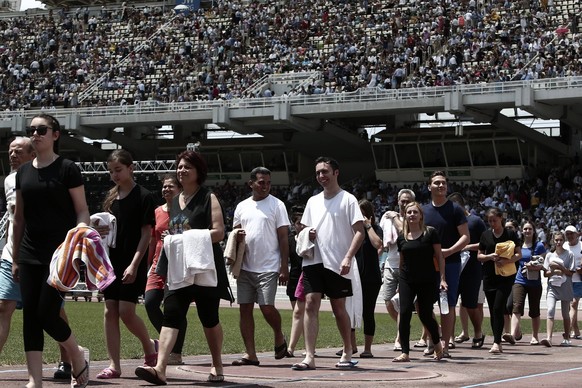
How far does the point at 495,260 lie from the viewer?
1423 cm

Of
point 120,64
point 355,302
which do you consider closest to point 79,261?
point 355,302

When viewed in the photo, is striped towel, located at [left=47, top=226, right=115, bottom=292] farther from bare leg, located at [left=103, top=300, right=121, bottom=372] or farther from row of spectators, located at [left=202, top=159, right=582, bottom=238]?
row of spectators, located at [left=202, top=159, right=582, bottom=238]

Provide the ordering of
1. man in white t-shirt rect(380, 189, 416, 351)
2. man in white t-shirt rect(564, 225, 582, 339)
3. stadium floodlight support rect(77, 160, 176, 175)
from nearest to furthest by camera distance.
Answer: man in white t-shirt rect(380, 189, 416, 351) → man in white t-shirt rect(564, 225, 582, 339) → stadium floodlight support rect(77, 160, 176, 175)

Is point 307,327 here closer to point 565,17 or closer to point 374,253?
point 374,253

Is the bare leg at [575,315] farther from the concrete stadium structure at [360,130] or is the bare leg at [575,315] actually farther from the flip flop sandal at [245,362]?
the concrete stadium structure at [360,130]

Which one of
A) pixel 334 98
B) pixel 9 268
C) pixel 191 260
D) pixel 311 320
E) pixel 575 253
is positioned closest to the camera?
pixel 191 260

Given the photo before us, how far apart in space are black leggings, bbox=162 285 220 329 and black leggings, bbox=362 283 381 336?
420 cm

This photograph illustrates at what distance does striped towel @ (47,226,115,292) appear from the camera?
24.2 ft

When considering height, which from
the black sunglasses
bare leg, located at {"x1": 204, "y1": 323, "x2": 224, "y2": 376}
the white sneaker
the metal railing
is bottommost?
the white sneaker

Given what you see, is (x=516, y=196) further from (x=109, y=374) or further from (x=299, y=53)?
(x=109, y=374)

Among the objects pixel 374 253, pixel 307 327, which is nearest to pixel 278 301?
pixel 374 253

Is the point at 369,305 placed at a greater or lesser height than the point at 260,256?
lesser

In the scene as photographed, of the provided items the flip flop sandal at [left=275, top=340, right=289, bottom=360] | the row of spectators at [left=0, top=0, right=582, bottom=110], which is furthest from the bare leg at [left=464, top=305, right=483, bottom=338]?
the row of spectators at [left=0, top=0, right=582, bottom=110]

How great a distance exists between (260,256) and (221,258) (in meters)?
1.63
